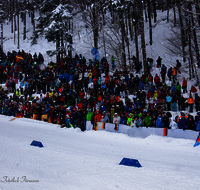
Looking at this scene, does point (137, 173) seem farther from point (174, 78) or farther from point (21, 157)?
point (174, 78)

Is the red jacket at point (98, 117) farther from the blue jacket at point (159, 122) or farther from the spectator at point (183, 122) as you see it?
the spectator at point (183, 122)

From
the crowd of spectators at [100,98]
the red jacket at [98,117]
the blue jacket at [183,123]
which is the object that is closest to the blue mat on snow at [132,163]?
the crowd of spectators at [100,98]

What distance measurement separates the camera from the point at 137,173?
224 inches

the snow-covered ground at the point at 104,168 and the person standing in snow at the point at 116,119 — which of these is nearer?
the snow-covered ground at the point at 104,168

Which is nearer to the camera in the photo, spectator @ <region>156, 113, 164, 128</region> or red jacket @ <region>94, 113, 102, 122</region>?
spectator @ <region>156, 113, 164, 128</region>

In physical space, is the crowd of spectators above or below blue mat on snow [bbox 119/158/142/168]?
above

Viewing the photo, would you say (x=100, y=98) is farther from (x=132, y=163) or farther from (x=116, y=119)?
(x=132, y=163)

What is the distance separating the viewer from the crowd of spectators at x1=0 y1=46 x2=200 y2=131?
1299 cm

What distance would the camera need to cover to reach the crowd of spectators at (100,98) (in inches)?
512

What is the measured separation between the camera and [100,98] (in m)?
16.6

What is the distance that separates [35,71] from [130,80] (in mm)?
10447

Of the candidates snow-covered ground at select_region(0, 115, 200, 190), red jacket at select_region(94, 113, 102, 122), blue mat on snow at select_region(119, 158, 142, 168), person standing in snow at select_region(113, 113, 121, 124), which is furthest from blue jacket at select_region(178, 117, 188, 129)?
blue mat on snow at select_region(119, 158, 142, 168)

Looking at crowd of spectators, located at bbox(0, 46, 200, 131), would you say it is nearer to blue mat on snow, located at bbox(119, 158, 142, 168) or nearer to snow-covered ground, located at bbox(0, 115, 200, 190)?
snow-covered ground, located at bbox(0, 115, 200, 190)

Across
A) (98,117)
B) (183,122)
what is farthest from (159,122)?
(98,117)
